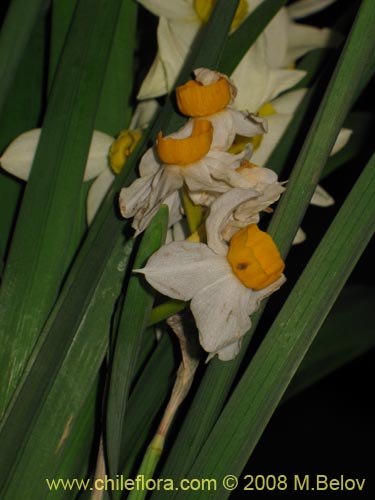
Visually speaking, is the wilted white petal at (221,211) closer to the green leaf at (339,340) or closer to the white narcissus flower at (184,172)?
the white narcissus flower at (184,172)

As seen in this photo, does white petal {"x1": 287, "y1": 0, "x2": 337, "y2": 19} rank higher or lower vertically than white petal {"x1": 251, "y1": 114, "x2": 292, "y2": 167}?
higher

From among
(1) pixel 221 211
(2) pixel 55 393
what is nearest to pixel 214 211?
(1) pixel 221 211

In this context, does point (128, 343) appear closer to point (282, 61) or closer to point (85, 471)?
point (85, 471)

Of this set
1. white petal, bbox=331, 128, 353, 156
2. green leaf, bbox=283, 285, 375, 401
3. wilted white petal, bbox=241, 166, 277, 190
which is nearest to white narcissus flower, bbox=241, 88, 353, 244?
white petal, bbox=331, 128, 353, 156

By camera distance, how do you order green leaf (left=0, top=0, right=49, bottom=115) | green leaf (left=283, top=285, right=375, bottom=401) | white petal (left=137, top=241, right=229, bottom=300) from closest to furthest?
1. white petal (left=137, top=241, right=229, bottom=300)
2. green leaf (left=0, top=0, right=49, bottom=115)
3. green leaf (left=283, top=285, right=375, bottom=401)

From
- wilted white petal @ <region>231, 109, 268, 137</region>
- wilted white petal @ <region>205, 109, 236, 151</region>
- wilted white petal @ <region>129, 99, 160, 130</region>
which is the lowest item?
wilted white petal @ <region>129, 99, 160, 130</region>

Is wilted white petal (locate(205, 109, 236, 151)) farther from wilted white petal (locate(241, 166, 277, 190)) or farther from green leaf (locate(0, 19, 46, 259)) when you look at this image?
green leaf (locate(0, 19, 46, 259))

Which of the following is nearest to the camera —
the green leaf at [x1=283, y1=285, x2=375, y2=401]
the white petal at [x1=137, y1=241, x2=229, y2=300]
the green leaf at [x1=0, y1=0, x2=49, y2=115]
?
the white petal at [x1=137, y1=241, x2=229, y2=300]

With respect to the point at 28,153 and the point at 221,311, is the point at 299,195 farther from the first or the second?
the point at 28,153
